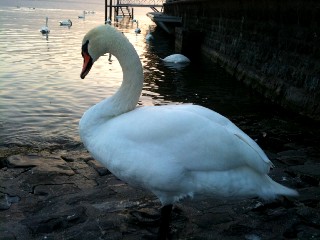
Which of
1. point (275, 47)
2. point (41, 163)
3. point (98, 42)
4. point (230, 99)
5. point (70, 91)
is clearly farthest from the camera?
point (70, 91)

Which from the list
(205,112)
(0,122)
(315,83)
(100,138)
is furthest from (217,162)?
(0,122)

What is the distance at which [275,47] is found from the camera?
33.1 ft

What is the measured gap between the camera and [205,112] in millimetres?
3236

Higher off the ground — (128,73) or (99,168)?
(128,73)

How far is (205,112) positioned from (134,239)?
4.11ft

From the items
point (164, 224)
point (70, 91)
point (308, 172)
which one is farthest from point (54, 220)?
point (70, 91)

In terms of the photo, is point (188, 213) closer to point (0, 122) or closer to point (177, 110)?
point (177, 110)

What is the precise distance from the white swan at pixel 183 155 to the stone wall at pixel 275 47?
4733 millimetres

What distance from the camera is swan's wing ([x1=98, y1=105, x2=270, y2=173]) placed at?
9.52 feet

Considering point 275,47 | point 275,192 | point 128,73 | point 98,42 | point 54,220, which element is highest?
point 98,42

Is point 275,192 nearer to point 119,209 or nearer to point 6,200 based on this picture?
point 119,209

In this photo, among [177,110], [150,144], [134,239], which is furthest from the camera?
[134,239]

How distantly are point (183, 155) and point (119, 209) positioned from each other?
4.47 feet

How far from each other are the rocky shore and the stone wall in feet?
10.3
